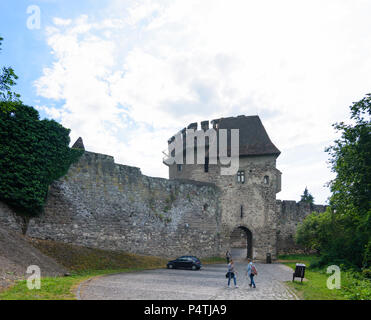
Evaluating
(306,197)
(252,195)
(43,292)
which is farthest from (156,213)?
(306,197)

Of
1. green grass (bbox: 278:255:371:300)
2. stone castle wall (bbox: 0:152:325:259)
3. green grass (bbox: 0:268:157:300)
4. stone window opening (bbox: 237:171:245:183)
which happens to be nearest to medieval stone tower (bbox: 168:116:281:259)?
stone window opening (bbox: 237:171:245:183)

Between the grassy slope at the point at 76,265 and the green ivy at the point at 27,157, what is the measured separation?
2.66 meters

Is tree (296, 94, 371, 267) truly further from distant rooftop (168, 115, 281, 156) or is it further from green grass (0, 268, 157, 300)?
green grass (0, 268, 157, 300)

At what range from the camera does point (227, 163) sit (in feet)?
113

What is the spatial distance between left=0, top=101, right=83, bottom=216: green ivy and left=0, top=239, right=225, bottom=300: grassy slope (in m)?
2.66

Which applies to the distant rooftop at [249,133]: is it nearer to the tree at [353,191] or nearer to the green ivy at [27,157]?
the tree at [353,191]

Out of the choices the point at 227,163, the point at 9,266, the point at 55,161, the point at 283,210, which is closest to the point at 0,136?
the point at 55,161

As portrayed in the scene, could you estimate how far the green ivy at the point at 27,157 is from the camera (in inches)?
664

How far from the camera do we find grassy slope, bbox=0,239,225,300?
9797 mm

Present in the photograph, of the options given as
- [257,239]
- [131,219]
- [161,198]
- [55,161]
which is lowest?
[257,239]

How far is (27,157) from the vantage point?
17.7 meters
